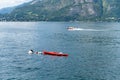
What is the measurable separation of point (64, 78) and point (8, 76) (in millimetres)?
20246

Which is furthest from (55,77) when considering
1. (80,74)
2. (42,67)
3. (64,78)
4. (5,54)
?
(5,54)

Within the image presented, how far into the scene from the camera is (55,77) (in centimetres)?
11444

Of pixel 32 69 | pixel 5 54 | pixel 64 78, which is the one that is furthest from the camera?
pixel 5 54

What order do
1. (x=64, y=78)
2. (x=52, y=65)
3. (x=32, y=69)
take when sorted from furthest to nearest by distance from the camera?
(x=52, y=65) → (x=32, y=69) → (x=64, y=78)

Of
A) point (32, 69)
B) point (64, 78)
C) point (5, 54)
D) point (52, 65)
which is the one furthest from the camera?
point (5, 54)

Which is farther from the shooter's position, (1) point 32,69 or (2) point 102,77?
(1) point 32,69

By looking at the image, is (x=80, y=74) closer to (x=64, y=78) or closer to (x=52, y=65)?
(x=64, y=78)

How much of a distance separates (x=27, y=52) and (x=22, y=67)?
45407 mm

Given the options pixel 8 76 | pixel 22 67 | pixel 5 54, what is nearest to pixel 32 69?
pixel 22 67

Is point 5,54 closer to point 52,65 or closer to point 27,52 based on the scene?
point 27,52

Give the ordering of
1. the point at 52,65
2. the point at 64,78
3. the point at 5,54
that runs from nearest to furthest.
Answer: the point at 64,78
the point at 52,65
the point at 5,54

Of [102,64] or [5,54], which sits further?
[5,54]

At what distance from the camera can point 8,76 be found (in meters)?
115

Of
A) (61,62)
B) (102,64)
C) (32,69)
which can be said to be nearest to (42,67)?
(32,69)
